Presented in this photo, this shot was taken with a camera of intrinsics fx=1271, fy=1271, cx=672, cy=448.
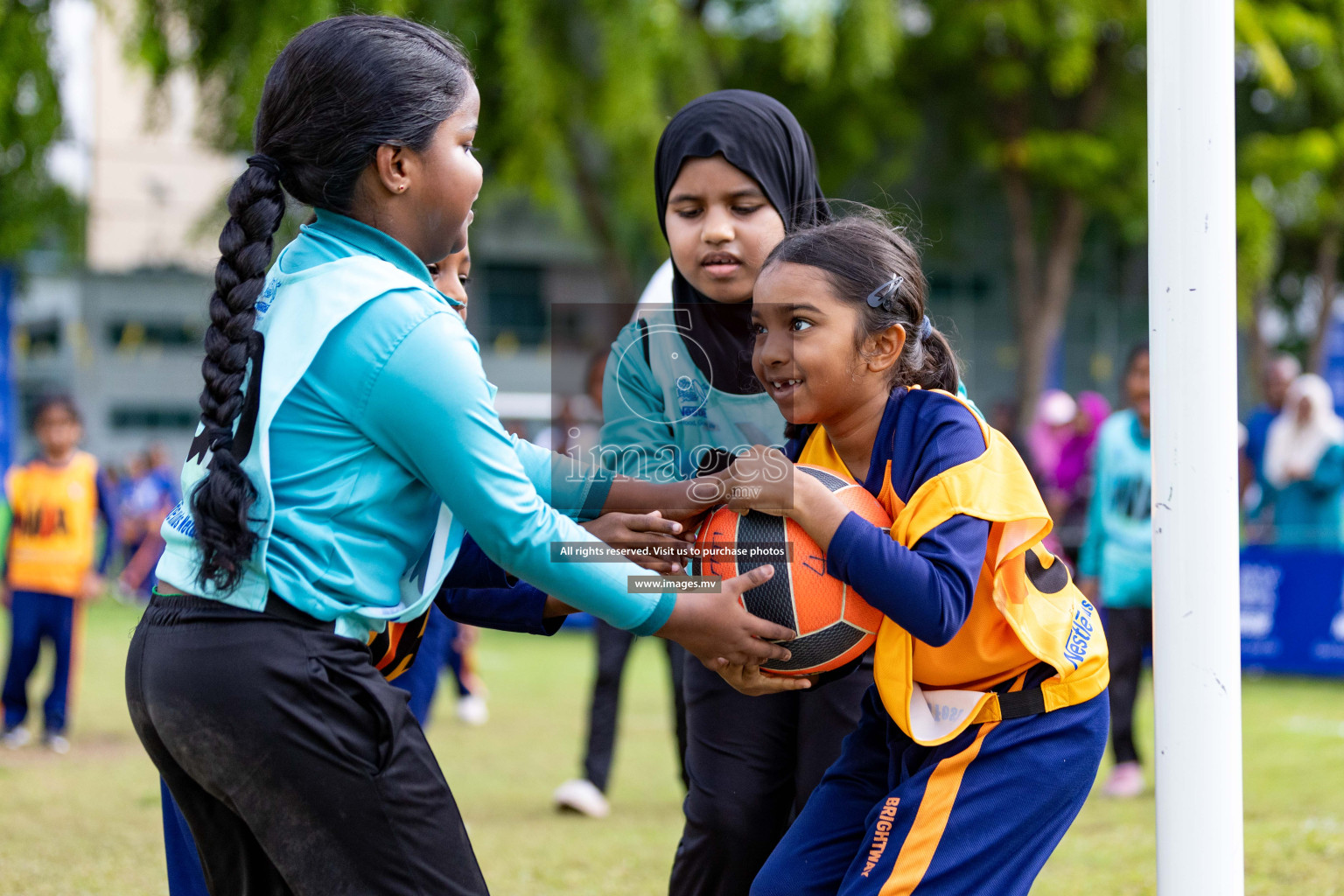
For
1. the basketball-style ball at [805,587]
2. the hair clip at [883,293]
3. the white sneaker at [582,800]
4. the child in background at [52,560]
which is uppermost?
the hair clip at [883,293]

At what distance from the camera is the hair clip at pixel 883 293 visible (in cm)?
255

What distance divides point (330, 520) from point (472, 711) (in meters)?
6.80

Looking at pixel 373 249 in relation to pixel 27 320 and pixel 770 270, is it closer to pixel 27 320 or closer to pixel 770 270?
pixel 770 270

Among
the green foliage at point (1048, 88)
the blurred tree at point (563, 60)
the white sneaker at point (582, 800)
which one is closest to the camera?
the white sneaker at point (582, 800)

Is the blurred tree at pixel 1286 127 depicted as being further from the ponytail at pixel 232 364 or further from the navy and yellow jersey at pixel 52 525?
the ponytail at pixel 232 364

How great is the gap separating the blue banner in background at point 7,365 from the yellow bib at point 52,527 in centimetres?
788

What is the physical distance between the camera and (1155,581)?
247 centimetres

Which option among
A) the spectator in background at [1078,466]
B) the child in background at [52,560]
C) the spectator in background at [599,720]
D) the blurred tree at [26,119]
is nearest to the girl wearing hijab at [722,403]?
the spectator in background at [599,720]

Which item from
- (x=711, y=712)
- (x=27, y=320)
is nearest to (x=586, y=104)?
(x=711, y=712)

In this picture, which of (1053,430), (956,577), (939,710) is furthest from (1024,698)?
(1053,430)

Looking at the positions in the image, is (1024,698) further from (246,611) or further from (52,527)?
(52,527)

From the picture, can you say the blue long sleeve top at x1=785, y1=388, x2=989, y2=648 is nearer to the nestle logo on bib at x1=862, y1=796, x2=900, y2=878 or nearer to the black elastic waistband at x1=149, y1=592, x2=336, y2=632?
the nestle logo on bib at x1=862, y1=796, x2=900, y2=878

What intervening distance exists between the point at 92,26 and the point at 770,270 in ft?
40.8

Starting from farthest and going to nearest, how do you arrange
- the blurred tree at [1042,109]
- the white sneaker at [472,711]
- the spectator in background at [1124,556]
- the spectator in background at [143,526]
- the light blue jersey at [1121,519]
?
the spectator in background at [143,526] → the blurred tree at [1042,109] → the white sneaker at [472,711] → the light blue jersey at [1121,519] → the spectator in background at [1124,556]
